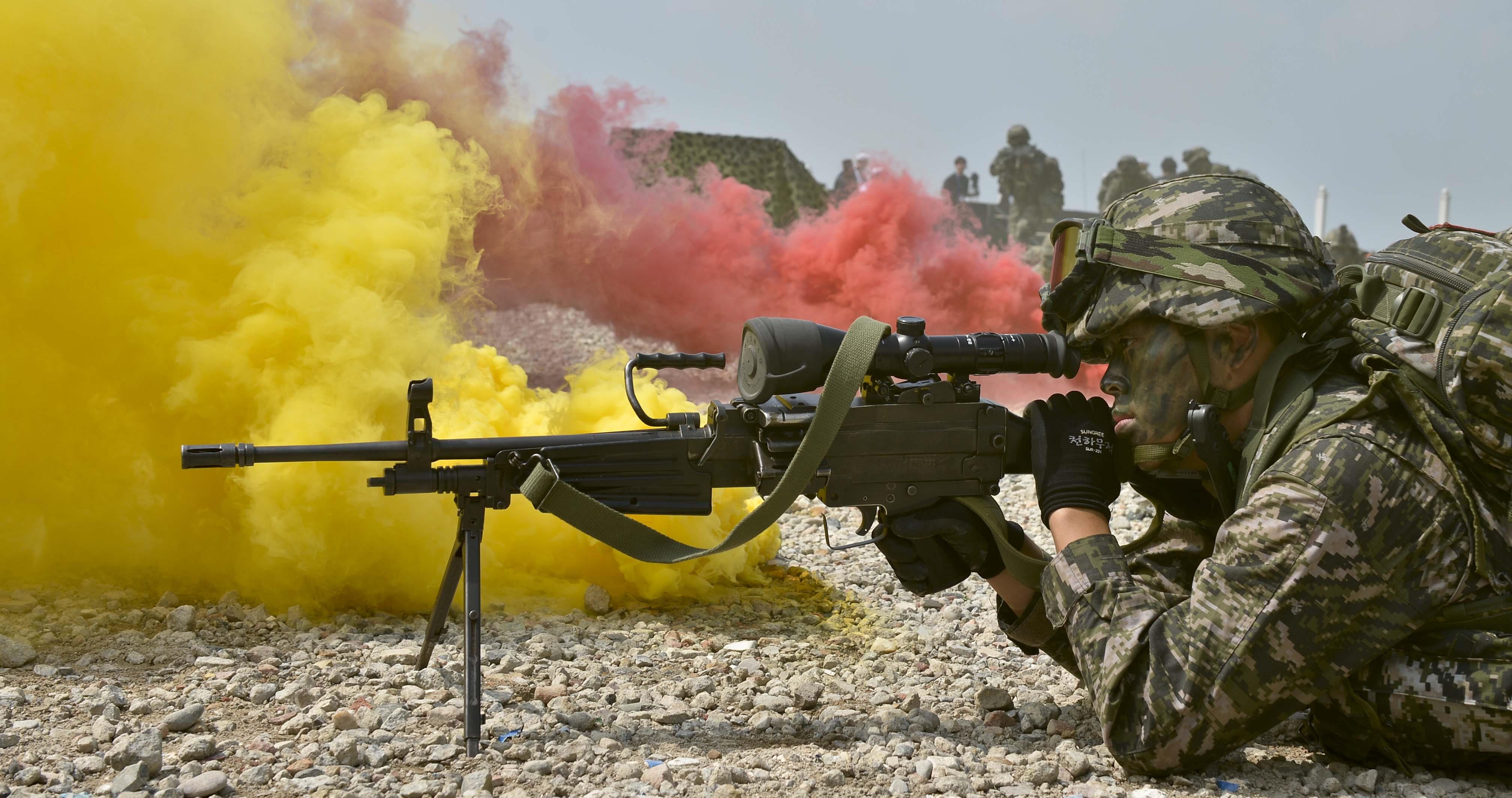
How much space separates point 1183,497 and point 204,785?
3.02 m

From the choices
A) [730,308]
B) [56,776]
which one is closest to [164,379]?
[56,776]

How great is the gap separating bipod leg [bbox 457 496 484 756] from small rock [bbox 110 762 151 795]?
862 millimetres

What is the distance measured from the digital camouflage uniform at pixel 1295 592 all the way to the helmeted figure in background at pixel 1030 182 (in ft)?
90.1

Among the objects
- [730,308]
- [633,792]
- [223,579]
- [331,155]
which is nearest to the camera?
[633,792]

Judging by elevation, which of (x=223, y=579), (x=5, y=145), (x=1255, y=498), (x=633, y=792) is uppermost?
(x=5, y=145)

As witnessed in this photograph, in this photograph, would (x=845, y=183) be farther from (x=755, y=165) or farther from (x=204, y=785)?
(x=204, y=785)

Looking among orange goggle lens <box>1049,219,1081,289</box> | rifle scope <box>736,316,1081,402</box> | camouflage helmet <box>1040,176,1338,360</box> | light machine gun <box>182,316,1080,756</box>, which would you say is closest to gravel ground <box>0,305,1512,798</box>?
light machine gun <box>182,316,1080,756</box>

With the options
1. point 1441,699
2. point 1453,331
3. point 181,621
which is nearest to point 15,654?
point 181,621

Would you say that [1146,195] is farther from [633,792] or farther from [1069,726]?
[633,792]

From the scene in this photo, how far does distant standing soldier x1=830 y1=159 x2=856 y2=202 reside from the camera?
21.5 metres

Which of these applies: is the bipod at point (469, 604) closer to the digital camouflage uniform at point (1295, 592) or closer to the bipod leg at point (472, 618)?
the bipod leg at point (472, 618)

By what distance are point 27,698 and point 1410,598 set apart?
422 centimetres

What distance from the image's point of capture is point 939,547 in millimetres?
3564

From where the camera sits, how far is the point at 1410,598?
9.07 ft
